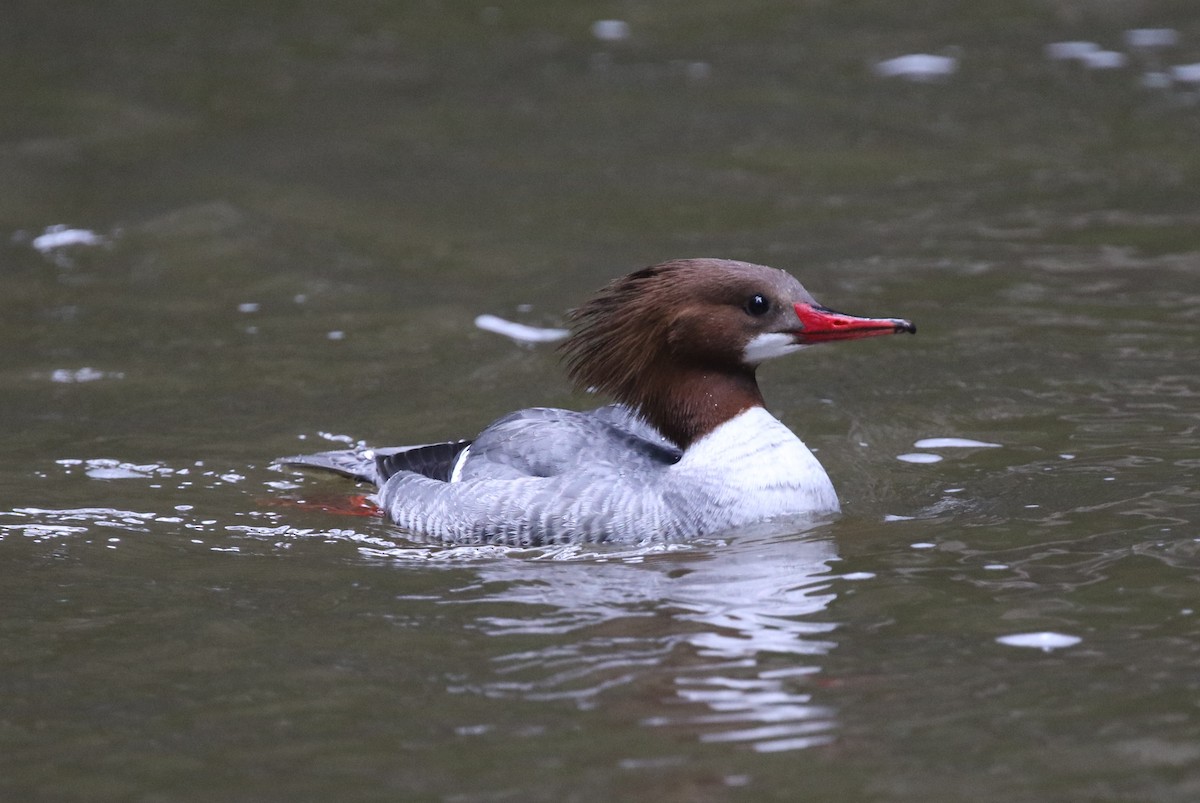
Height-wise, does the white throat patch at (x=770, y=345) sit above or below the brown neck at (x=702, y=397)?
above

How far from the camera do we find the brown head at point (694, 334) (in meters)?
7.12

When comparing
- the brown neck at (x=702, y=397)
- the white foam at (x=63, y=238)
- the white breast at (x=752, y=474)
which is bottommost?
the white breast at (x=752, y=474)

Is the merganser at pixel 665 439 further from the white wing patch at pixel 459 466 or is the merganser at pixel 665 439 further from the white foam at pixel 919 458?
the white foam at pixel 919 458

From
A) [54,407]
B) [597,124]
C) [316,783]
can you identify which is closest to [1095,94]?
[597,124]

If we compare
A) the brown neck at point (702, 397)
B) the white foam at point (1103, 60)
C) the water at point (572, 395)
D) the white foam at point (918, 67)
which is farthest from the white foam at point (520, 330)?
the white foam at point (1103, 60)

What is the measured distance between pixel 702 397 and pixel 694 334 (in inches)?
12.3

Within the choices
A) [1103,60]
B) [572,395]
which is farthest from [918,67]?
[572,395]

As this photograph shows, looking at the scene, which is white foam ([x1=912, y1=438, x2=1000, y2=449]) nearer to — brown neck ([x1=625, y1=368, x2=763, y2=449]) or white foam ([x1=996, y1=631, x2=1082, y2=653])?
brown neck ([x1=625, y1=368, x2=763, y2=449])

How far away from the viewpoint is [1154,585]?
618cm

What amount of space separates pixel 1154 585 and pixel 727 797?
7.65 feet

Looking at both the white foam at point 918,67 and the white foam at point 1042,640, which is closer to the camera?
the white foam at point 1042,640

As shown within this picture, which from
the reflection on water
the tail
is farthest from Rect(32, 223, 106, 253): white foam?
the reflection on water

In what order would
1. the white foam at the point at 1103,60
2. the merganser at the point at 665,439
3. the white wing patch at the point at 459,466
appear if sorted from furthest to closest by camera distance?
1. the white foam at the point at 1103,60
2. the white wing patch at the point at 459,466
3. the merganser at the point at 665,439

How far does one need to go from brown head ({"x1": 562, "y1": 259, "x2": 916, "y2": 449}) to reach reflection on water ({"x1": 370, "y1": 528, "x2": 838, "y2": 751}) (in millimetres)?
681
